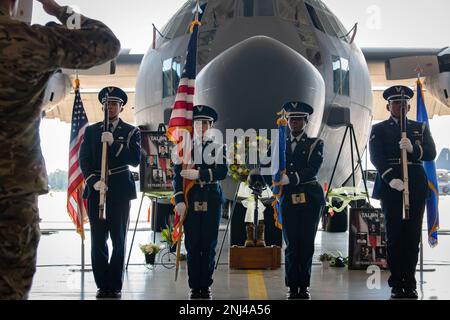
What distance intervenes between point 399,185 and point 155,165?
12.2ft

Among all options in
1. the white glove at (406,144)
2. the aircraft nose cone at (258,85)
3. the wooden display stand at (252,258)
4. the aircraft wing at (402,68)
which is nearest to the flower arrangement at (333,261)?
the wooden display stand at (252,258)

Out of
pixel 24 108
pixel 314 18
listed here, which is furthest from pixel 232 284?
pixel 314 18

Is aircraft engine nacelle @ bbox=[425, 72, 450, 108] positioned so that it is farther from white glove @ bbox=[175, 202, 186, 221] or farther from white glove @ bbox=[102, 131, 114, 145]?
white glove @ bbox=[102, 131, 114, 145]

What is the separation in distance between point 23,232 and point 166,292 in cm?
329

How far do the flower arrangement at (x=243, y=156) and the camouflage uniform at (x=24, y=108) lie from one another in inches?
178

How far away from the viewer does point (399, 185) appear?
5.74 meters

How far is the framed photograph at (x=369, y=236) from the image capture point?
7.43m

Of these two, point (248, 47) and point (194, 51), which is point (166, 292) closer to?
point (194, 51)

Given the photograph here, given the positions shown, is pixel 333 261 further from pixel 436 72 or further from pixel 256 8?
pixel 436 72

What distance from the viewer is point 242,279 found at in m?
6.78

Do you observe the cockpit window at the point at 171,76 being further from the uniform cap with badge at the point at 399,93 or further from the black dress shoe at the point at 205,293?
the black dress shoe at the point at 205,293

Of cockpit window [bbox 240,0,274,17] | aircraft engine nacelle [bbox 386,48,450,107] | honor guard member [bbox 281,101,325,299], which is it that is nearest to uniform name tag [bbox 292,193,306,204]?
honor guard member [bbox 281,101,325,299]

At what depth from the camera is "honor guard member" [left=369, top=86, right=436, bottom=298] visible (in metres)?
5.75

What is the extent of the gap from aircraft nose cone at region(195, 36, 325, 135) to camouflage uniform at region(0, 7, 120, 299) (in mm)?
4479
